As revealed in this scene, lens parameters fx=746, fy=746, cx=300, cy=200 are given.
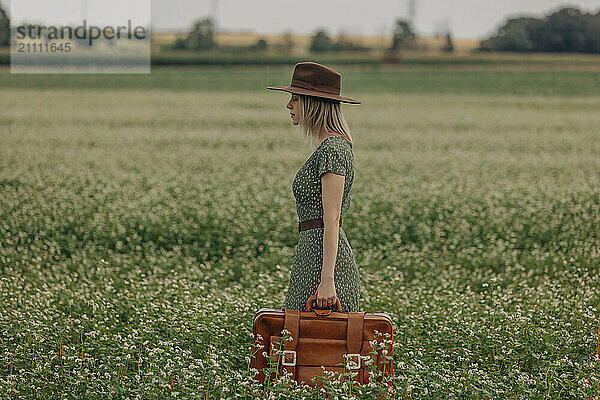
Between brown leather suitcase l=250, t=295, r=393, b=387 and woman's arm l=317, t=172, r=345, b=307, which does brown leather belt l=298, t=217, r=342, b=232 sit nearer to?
woman's arm l=317, t=172, r=345, b=307

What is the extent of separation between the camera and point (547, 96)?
169 ft

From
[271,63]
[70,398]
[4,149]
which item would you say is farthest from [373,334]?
[271,63]

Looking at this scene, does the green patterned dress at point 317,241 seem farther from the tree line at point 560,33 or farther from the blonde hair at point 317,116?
the tree line at point 560,33

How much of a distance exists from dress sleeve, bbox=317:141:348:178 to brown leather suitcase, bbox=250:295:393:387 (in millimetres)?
1036

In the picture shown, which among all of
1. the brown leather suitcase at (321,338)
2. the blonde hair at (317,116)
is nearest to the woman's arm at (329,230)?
the brown leather suitcase at (321,338)

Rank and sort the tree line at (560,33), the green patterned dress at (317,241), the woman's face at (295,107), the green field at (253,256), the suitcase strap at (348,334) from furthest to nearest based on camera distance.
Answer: the tree line at (560,33) → the green field at (253,256) → the woman's face at (295,107) → the green patterned dress at (317,241) → the suitcase strap at (348,334)

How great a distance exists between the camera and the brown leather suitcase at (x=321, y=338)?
5457 mm

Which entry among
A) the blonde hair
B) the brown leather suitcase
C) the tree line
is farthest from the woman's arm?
the tree line

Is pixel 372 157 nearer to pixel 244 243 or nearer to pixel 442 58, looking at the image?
pixel 244 243

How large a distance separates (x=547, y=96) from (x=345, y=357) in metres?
49.8

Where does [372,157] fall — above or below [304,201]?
below

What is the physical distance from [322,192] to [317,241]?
444mm

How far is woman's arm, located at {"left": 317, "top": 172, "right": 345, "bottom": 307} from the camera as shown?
18.0ft

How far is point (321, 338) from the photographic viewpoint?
18.1 feet
